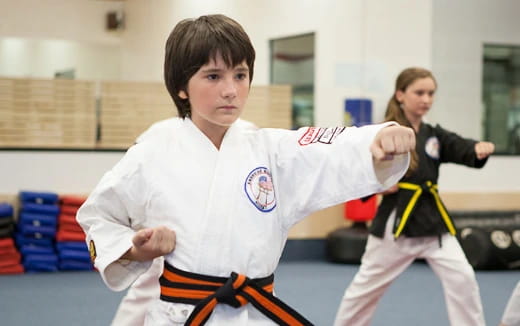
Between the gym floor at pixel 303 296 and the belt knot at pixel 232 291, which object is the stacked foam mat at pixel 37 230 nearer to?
the gym floor at pixel 303 296

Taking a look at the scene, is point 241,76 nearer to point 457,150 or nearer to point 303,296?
point 457,150

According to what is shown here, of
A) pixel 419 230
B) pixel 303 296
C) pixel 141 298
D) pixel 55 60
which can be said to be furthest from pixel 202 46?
pixel 55 60

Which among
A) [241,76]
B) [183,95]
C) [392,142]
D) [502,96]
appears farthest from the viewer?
[502,96]

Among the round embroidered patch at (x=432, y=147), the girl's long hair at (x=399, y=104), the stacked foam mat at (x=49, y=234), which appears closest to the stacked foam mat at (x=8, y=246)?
the stacked foam mat at (x=49, y=234)

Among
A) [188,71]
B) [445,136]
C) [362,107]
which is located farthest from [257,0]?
[188,71]

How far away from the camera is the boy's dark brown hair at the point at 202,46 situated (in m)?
2.09

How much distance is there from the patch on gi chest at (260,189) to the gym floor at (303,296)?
2752 mm

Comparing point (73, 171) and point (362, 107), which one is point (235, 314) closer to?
point (73, 171)

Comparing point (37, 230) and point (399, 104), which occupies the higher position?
point (399, 104)

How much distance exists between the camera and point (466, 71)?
311 inches

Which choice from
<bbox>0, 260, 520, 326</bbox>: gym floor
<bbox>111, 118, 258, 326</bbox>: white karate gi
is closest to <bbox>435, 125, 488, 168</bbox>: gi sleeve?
<bbox>0, 260, 520, 326</bbox>: gym floor

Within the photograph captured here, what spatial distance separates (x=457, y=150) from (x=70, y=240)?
3.71 metres

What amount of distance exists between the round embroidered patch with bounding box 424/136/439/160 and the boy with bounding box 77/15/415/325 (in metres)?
2.05

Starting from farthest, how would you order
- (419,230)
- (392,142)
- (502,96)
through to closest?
1. (502,96)
2. (419,230)
3. (392,142)
